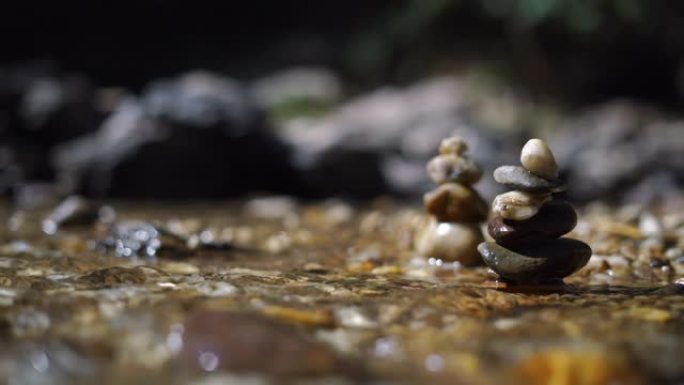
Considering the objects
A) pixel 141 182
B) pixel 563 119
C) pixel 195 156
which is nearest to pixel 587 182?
pixel 563 119

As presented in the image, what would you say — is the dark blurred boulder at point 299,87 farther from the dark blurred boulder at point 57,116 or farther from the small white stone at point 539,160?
the small white stone at point 539,160

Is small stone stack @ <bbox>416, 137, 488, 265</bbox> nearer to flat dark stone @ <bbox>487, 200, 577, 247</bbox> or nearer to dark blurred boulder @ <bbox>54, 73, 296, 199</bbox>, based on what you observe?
flat dark stone @ <bbox>487, 200, 577, 247</bbox>

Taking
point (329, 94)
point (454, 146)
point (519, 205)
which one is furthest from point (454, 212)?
point (329, 94)

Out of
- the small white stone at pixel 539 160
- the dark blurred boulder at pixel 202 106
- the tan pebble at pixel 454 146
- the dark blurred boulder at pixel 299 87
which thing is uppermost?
the dark blurred boulder at pixel 299 87

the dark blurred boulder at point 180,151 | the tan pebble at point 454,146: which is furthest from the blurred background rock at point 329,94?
the tan pebble at point 454,146

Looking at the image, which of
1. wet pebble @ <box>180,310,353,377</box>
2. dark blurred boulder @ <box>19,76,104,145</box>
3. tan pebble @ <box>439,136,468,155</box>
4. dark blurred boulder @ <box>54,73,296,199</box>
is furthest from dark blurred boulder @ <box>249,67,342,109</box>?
wet pebble @ <box>180,310,353,377</box>
